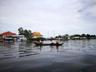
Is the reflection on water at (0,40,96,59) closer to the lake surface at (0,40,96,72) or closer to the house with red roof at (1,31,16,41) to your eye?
the lake surface at (0,40,96,72)

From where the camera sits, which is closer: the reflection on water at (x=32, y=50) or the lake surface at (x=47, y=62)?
the lake surface at (x=47, y=62)

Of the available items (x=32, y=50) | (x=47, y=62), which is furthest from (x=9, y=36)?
(x=47, y=62)

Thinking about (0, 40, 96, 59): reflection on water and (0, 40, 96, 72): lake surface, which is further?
(0, 40, 96, 59): reflection on water

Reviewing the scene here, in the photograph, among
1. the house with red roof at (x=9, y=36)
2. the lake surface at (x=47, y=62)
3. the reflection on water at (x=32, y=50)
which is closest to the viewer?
the lake surface at (x=47, y=62)

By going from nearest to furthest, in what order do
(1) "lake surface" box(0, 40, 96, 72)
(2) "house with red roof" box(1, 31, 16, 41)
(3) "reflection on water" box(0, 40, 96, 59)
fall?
(1) "lake surface" box(0, 40, 96, 72), (3) "reflection on water" box(0, 40, 96, 59), (2) "house with red roof" box(1, 31, 16, 41)

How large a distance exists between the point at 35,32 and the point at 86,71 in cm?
11891

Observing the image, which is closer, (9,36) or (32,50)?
(32,50)

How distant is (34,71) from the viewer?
12992 mm

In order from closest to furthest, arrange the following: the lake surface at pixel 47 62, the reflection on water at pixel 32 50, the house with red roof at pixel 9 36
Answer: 1. the lake surface at pixel 47 62
2. the reflection on water at pixel 32 50
3. the house with red roof at pixel 9 36

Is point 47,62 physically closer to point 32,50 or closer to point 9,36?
point 32,50

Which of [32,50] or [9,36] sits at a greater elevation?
[9,36]

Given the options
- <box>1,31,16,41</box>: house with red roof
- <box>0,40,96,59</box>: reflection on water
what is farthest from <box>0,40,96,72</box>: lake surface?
<box>1,31,16,41</box>: house with red roof

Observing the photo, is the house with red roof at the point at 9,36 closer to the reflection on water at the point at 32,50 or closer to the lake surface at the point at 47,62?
the reflection on water at the point at 32,50

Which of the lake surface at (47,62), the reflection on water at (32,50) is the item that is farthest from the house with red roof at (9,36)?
the lake surface at (47,62)
